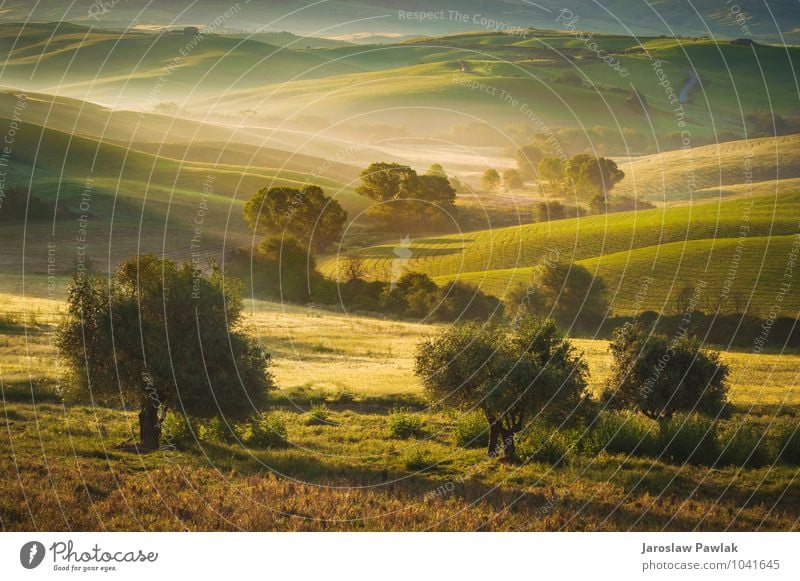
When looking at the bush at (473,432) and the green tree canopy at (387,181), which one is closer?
the bush at (473,432)

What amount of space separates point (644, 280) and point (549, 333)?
68.1 meters

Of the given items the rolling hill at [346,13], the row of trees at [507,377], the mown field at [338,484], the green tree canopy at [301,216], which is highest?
the rolling hill at [346,13]

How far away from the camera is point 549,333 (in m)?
39.4

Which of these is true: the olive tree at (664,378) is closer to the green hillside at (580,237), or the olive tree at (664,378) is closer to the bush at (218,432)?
the bush at (218,432)

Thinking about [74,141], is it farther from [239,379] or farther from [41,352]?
[239,379]

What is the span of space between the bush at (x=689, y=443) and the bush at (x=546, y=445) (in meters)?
4.24

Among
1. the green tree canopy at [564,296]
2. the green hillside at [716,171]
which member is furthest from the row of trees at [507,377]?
the green hillside at [716,171]

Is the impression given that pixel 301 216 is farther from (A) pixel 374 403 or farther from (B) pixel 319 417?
(B) pixel 319 417

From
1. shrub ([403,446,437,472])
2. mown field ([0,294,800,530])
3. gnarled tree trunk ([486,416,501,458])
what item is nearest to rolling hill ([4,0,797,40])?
mown field ([0,294,800,530])

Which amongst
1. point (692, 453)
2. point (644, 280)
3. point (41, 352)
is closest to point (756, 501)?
point (692, 453)

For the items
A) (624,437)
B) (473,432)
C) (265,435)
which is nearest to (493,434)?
(473,432)

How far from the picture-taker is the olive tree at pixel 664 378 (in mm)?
45312

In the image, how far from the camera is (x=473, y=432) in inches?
1574

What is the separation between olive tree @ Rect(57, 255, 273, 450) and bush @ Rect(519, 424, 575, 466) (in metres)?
12.1
